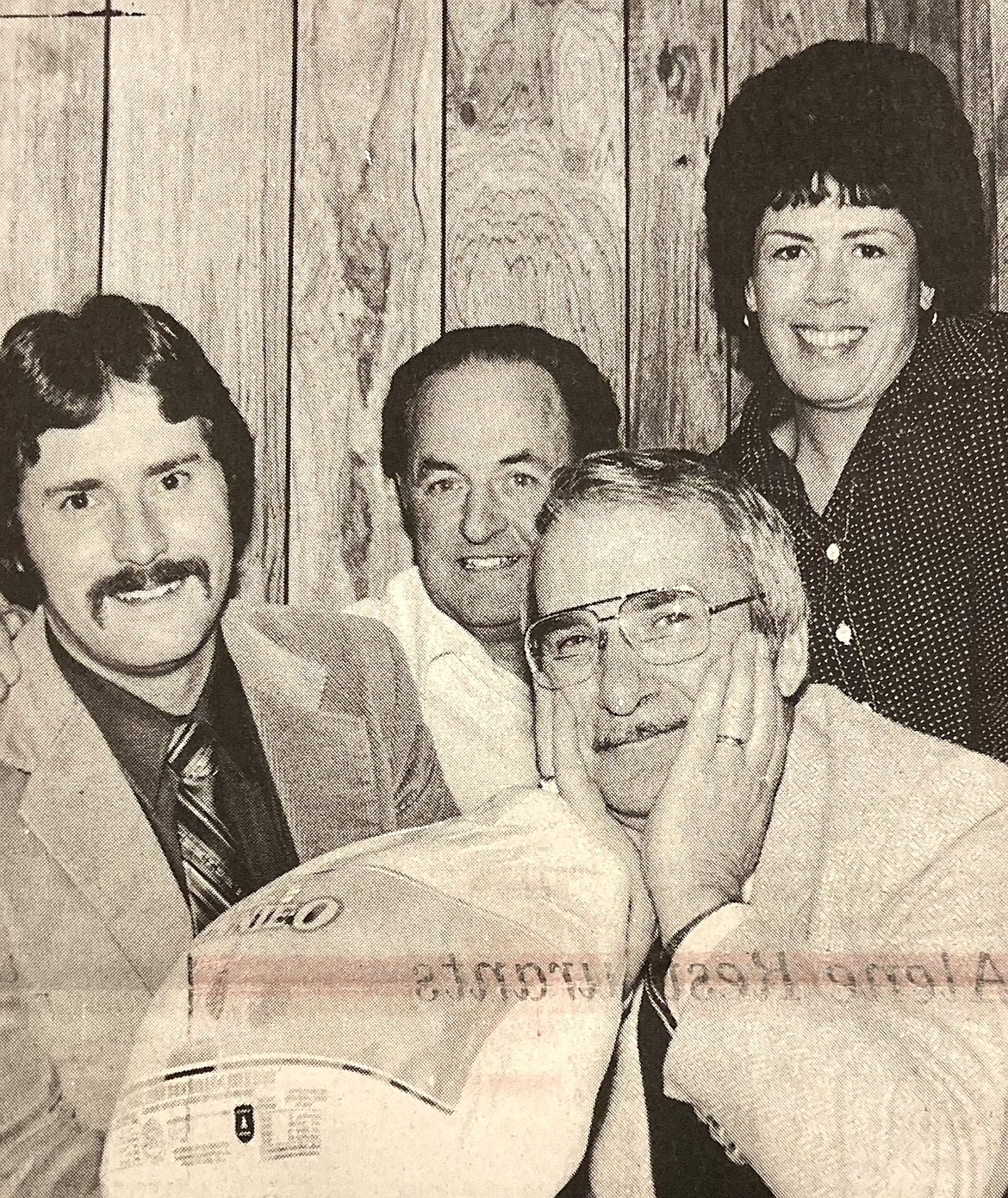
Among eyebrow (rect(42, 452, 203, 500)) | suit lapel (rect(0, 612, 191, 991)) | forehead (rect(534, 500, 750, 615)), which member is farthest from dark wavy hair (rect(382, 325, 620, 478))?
suit lapel (rect(0, 612, 191, 991))

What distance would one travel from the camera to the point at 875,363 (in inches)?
82.2

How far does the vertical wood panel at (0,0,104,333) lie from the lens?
6.98 ft

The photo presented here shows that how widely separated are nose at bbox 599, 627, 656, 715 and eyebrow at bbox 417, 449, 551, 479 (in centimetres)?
28

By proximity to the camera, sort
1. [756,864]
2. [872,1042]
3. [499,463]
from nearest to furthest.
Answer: [872,1042], [756,864], [499,463]

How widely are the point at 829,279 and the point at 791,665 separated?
59 cm

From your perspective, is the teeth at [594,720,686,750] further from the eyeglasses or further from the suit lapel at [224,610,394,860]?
the suit lapel at [224,610,394,860]

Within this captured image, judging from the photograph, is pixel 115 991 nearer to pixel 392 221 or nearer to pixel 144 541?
pixel 144 541

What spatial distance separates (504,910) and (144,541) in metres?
0.77

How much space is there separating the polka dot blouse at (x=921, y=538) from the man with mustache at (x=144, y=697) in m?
0.64

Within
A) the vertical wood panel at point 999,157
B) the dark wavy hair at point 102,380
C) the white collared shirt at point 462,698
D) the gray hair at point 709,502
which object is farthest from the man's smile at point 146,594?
the vertical wood panel at point 999,157

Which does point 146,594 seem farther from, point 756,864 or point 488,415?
point 756,864

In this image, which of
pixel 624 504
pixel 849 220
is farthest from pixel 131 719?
pixel 849 220

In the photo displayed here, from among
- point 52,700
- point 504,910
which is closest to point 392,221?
point 52,700

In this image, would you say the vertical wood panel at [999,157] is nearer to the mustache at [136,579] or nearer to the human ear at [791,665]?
the human ear at [791,665]
